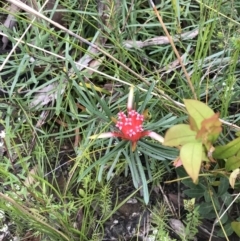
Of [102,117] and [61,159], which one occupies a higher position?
[102,117]

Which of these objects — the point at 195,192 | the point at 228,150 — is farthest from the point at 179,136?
the point at 195,192

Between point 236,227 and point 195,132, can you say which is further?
point 236,227

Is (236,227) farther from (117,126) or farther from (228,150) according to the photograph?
(117,126)

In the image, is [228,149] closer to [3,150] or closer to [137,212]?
[137,212]

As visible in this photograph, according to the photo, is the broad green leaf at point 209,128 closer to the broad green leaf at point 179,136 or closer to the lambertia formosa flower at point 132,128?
the broad green leaf at point 179,136

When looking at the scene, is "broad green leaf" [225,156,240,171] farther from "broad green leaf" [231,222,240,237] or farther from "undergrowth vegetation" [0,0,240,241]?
"broad green leaf" [231,222,240,237]

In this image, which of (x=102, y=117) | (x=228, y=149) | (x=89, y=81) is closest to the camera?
(x=228, y=149)

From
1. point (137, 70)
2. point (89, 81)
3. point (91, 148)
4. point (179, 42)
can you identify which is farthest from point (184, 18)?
point (91, 148)
